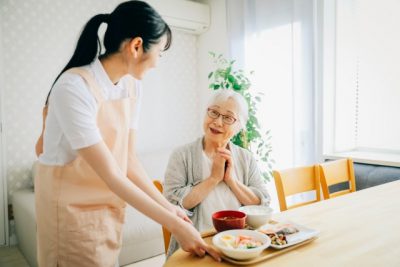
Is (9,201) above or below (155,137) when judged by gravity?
below

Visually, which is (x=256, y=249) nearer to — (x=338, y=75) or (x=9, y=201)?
(x=338, y=75)

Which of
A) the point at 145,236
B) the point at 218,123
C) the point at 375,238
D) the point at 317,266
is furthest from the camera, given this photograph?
the point at 145,236

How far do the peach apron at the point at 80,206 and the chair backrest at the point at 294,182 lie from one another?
2.75 ft

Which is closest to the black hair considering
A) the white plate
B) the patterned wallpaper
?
the white plate

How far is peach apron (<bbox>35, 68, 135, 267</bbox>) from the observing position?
1.00 metres

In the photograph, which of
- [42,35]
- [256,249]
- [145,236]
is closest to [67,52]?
[42,35]

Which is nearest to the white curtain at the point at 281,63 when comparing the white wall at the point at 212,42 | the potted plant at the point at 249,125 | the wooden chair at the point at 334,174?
the potted plant at the point at 249,125

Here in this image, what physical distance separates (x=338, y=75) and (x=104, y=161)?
2373 millimetres

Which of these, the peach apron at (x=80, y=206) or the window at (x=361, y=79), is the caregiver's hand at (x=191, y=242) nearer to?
the peach apron at (x=80, y=206)

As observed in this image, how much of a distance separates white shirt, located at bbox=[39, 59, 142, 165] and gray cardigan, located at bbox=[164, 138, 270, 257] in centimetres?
52

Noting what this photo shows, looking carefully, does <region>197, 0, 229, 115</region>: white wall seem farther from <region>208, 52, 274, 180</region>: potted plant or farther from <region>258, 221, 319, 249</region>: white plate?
<region>258, 221, 319, 249</region>: white plate

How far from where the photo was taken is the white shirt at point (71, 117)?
3.00 feet

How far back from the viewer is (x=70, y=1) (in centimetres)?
306

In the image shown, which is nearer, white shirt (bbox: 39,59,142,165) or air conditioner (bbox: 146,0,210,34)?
white shirt (bbox: 39,59,142,165)
